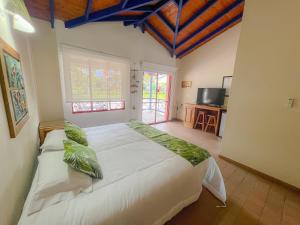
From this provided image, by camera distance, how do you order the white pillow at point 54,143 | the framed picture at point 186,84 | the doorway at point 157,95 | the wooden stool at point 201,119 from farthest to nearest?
1. the framed picture at point 186,84
2. the doorway at point 157,95
3. the wooden stool at point 201,119
4. the white pillow at point 54,143

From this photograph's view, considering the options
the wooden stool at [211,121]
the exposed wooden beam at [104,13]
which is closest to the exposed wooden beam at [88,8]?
the exposed wooden beam at [104,13]

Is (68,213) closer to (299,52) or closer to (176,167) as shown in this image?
(176,167)

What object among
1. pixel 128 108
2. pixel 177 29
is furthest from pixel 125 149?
pixel 177 29

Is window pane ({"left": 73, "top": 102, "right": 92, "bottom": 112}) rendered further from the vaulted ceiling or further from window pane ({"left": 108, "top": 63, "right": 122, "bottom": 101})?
the vaulted ceiling

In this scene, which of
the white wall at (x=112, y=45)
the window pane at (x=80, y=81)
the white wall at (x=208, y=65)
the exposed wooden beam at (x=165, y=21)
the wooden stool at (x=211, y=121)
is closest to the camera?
the white wall at (x=112, y=45)

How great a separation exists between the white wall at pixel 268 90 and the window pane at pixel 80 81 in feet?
10.6

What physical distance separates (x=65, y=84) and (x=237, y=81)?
354 centimetres

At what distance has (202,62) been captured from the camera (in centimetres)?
464

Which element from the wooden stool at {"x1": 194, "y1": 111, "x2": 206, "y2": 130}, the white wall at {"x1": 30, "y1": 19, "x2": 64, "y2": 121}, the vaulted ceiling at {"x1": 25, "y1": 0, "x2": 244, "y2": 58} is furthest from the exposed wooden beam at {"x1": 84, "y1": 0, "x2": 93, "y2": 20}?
the wooden stool at {"x1": 194, "y1": 111, "x2": 206, "y2": 130}

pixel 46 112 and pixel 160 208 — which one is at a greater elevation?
pixel 46 112

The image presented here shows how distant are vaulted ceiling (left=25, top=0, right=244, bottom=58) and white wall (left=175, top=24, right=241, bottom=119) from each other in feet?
0.78

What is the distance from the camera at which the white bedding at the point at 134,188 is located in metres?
0.85

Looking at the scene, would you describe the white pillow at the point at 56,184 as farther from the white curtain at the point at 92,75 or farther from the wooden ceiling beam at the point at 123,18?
the wooden ceiling beam at the point at 123,18

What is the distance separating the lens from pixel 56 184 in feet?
3.16
